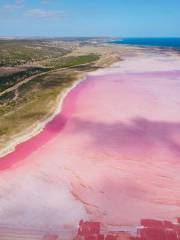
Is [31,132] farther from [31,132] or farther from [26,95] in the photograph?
[26,95]

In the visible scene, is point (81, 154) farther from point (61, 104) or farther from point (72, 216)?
point (61, 104)

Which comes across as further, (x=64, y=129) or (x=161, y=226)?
(x=64, y=129)

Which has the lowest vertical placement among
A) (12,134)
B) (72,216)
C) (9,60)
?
(72,216)

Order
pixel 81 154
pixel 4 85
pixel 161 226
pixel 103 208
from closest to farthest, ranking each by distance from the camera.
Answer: pixel 161 226, pixel 103 208, pixel 81 154, pixel 4 85

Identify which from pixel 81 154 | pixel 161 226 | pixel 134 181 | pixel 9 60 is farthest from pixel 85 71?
pixel 161 226

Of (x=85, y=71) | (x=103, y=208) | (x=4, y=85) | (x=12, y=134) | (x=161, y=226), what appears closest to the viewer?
(x=161, y=226)

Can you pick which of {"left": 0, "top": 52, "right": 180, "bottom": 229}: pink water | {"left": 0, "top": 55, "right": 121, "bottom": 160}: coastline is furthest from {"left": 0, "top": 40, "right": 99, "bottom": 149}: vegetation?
{"left": 0, "top": 52, "right": 180, "bottom": 229}: pink water

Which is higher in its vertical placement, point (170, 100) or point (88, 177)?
point (170, 100)

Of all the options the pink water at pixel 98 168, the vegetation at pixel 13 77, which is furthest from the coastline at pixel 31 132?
the vegetation at pixel 13 77

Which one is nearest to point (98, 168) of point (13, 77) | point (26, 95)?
point (26, 95)
